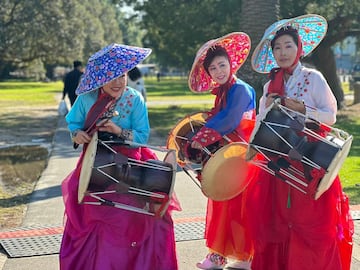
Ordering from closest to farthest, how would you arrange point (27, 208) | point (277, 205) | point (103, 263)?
point (103, 263), point (277, 205), point (27, 208)

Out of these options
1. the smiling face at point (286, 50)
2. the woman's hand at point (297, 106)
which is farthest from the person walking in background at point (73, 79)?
the woman's hand at point (297, 106)

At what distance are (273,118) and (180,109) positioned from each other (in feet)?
57.8

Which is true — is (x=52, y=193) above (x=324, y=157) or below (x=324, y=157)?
below

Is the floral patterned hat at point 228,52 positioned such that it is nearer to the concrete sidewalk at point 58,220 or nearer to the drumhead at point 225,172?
the drumhead at point 225,172

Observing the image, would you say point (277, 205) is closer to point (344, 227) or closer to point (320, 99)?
point (344, 227)

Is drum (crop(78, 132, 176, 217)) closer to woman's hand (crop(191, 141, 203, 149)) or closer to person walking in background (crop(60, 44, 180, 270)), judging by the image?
person walking in background (crop(60, 44, 180, 270))

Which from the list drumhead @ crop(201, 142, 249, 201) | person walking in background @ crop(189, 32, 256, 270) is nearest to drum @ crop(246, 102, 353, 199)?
drumhead @ crop(201, 142, 249, 201)

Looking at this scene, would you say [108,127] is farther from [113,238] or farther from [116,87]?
[113,238]

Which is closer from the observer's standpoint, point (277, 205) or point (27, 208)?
point (277, 205)

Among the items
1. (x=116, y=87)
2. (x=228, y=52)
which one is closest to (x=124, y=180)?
(x=116, y=87)

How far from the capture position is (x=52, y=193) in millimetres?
7578

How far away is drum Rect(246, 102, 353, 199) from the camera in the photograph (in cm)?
363

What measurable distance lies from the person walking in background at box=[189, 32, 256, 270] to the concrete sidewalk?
42 cm

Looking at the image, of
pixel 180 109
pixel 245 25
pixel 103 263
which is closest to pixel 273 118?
pixel 103 263
